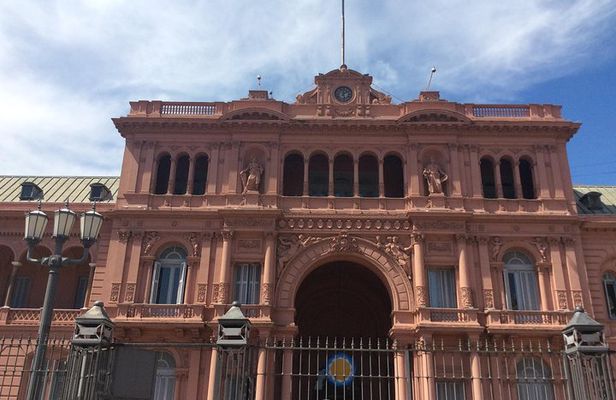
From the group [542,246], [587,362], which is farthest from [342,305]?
[587,362]

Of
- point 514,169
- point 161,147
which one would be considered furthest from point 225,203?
point 514,169

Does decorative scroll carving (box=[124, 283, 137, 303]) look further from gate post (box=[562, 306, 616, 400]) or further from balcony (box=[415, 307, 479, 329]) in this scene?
gate post (box=[562, 306, 616, 400])

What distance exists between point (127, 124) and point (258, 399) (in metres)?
17.2

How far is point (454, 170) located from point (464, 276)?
6.16 meters

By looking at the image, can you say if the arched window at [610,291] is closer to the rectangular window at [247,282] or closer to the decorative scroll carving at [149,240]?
the rectangular window at [247,282]

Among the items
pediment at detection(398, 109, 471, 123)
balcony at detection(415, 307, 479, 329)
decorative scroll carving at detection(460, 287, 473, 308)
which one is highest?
pediment at detection(398, 109, 471, 123)

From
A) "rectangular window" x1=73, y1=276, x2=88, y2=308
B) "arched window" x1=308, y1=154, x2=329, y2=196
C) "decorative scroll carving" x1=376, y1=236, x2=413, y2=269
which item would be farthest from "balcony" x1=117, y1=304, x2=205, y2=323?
"decorative scroll carving" x1=376, y1=236, x2=413, y2=269

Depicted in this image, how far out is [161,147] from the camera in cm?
3284

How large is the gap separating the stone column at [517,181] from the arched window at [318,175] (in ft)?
35.0

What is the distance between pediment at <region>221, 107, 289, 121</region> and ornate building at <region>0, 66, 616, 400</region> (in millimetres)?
92

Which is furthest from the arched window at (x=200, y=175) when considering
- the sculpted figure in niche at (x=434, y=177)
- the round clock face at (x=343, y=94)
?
the sculpted figure in niche at (x=434, y=177)

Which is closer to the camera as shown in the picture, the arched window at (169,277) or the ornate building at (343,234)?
the ornate building at (343,234)

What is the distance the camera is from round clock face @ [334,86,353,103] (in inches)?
1315

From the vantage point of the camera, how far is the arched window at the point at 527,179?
106ft
